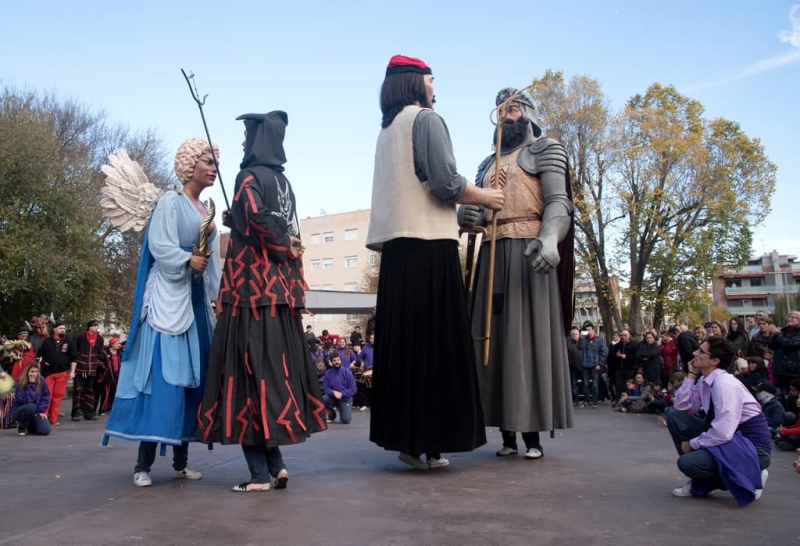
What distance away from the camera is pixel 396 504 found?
12.8 ft

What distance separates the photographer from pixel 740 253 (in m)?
29.2

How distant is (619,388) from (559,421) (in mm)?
11051

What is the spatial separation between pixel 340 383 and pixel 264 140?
318 inches

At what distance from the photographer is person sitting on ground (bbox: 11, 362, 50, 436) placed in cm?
1054

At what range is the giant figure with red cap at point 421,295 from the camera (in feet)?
16.3

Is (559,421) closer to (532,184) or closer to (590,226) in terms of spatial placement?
(532,184)

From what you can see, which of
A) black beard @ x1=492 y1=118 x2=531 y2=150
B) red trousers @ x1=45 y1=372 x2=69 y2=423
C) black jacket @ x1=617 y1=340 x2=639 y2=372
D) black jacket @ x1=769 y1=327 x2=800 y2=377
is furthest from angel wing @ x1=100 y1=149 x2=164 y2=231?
black jacket @ x1=617 y1=340 x2=639 y2=372

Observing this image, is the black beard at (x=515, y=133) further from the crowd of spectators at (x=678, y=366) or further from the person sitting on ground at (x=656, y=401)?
the person sitting on ground at (x=656, y=401)

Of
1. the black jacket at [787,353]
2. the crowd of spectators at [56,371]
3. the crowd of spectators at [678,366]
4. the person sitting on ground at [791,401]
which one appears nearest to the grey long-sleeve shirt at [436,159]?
the crowd of spectators at [678,366]

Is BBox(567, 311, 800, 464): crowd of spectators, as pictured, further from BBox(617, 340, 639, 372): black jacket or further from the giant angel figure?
the giant angel figure

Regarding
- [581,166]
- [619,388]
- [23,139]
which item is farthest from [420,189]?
[581,166]

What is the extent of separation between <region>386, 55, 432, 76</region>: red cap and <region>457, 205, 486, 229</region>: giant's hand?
1063 millimetres

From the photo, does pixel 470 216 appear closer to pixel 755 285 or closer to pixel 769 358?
pixel 769 358

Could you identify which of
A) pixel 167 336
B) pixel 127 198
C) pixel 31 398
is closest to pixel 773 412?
pixel 167 336
